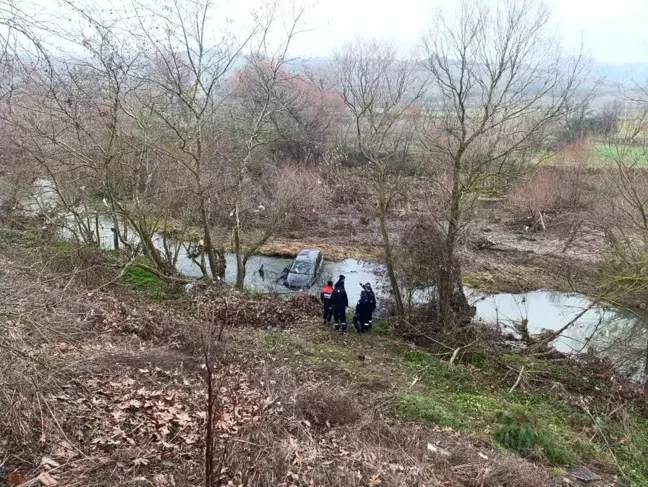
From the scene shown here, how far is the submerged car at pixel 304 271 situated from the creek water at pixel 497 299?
1.01 feet

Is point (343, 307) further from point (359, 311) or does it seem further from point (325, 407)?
point (325, 407)

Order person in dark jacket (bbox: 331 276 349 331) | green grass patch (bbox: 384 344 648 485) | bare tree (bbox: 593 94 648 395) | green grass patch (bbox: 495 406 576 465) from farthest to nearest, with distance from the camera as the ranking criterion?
person in dark jacket (bbox: 331 276 349 331) < bare tree (bbox: 593 94 648 395) < green grass patch (bbox: 384 344 648 485) < green grass patch (bbox: 495 406 576 465)

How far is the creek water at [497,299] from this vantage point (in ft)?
60.2

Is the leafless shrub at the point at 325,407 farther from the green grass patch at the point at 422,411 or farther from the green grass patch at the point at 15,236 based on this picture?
the green grass patch at the point at 15,236

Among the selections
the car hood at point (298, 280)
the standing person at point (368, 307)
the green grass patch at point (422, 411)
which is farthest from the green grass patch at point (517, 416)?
the car hood at point (298, 280)

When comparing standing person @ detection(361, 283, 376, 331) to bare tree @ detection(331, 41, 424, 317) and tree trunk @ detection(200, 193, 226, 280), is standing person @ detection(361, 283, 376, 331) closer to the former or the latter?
bare tree @ detection(331, 41, 424, 317)

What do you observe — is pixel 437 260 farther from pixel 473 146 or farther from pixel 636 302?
pixel 636 302

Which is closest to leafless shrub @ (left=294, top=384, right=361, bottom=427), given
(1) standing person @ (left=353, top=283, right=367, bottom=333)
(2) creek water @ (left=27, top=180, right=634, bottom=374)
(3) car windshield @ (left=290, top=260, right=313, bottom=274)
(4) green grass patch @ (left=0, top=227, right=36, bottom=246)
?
(1) standing person @ (left=353, top=283, right=367, bottom=333)

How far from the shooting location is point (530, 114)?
13.2 metres

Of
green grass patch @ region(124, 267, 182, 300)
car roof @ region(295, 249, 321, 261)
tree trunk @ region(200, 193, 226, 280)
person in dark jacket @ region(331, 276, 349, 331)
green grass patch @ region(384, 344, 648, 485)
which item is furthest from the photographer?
car roof @ region(295, 249, 321, 261)

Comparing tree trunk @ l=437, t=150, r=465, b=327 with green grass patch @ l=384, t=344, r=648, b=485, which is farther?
tree trunk @ l=437, t=150, r=465, b=327

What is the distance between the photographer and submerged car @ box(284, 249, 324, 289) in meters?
20.4

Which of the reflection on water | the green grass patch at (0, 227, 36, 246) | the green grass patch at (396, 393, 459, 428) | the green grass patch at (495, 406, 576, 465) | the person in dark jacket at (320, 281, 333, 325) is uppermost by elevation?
the green grass patch at (0, 227, 36, 246)

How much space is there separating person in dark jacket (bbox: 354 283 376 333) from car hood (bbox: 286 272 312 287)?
241 inches
